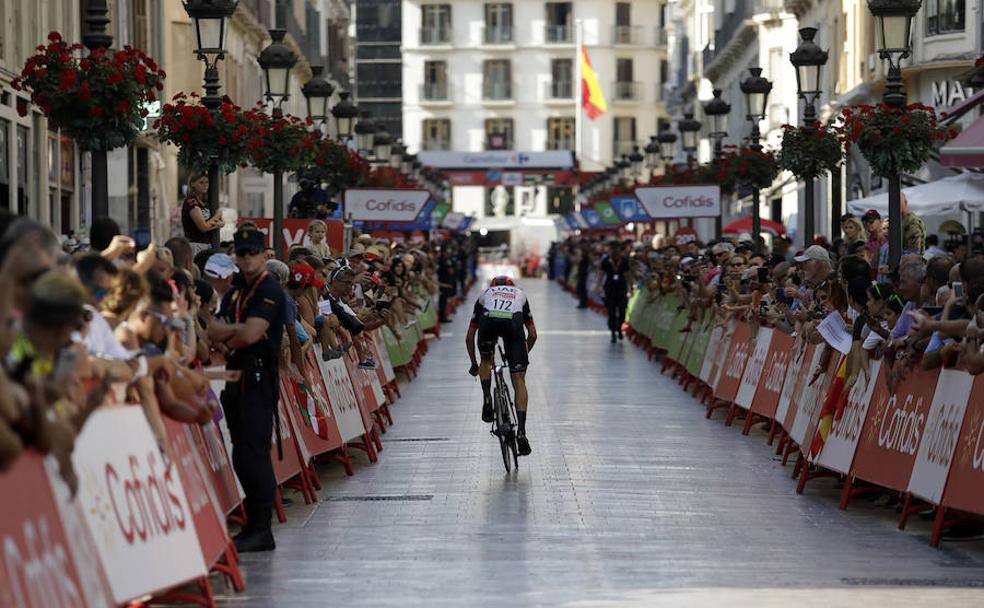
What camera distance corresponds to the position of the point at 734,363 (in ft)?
79.2

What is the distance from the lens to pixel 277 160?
2698 centimetres

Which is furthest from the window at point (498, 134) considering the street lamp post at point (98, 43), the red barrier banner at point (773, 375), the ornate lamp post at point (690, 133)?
the street lamp post at point (98, 43)

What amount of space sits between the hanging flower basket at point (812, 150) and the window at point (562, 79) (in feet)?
324

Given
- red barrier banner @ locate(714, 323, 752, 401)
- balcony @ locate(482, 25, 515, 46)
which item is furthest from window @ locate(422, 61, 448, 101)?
red barrier banner @ locate(714, 323, 752, 401)

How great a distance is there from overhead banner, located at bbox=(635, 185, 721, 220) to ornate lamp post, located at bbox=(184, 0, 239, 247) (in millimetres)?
15300

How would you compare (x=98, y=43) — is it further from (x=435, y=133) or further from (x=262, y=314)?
(x=435, y=133)

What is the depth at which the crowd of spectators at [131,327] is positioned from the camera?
8086mm

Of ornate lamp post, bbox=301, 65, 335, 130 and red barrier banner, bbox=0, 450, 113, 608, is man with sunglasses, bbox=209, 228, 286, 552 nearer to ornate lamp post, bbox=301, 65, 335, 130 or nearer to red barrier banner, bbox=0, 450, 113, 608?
red barrier banner, bbox=0, 450, 113, 608

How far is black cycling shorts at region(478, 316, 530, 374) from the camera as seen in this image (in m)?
19.6

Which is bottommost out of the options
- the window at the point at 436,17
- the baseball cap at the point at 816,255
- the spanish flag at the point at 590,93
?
the baseball cap at the point at 816,255

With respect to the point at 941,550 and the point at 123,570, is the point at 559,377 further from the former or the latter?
the point at 123,570

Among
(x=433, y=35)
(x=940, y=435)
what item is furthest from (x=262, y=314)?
(x=433, y=35)

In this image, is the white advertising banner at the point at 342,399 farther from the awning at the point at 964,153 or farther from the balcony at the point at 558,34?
the balcony at the point at 558,34

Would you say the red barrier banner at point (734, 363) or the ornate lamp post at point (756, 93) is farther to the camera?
the ornate lamp post at point (756, 93)
